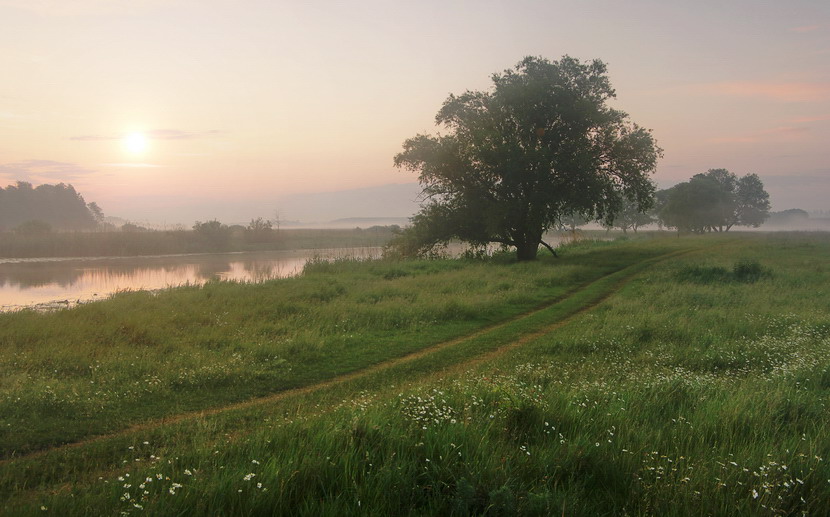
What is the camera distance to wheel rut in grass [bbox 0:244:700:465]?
6598mm

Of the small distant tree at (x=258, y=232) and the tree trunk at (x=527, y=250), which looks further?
the small distant tree at (x=258, y=232)

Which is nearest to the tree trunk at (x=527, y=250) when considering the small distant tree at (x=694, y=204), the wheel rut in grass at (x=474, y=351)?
the wheel rut in grass at (x=474, y=351)

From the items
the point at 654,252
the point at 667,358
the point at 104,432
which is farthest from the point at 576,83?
the point at 104,432

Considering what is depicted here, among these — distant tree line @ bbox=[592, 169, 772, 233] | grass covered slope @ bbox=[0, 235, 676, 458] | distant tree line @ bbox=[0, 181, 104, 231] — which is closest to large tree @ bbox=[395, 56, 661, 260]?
grass covered slope @ bbox=[0, 235, 676, 458]

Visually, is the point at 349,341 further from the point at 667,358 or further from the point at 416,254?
the point at 416,254

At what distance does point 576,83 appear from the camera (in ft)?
105

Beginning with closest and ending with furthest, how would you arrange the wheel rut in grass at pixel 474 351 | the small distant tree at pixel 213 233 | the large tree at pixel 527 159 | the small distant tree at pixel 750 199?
the wheel rut in grass at pixel 474 351 → the large tree at pixel 527 159 → the small distant tree at pixel 213 233 → the small distant tree at pixel 750 199

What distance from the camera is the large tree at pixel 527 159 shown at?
A: 29.7 metres

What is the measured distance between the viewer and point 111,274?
108 feet

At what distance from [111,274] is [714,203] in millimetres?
74529

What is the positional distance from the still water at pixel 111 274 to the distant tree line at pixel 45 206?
4093 cm

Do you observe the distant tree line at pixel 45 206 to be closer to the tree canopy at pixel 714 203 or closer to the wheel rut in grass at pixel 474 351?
the wheel rut in grass at pixel 474 351

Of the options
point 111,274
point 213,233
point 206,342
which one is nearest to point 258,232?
point 213,233

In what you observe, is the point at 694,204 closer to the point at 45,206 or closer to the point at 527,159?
the point at 527,159
